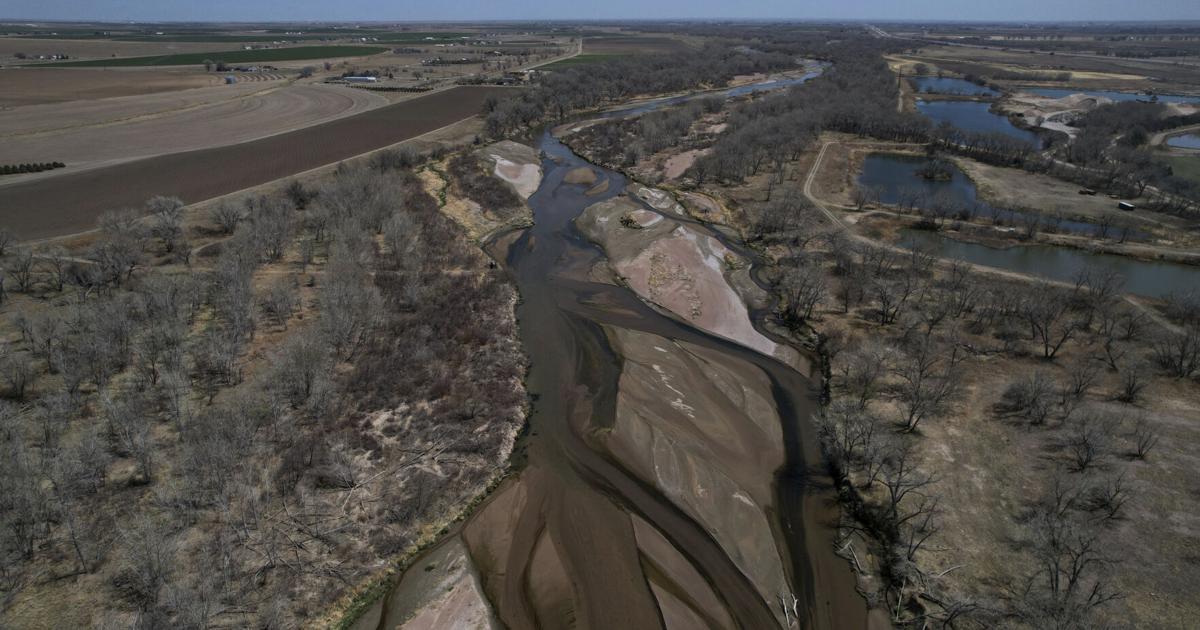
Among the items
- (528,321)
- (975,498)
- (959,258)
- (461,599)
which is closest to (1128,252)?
(959,258)

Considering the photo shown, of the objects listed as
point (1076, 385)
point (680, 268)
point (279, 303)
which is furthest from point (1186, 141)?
point (279, 303)

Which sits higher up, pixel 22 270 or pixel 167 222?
pixel 167 222

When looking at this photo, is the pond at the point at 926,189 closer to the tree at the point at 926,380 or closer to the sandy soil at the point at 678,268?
the sandy soil at the point at 678,268

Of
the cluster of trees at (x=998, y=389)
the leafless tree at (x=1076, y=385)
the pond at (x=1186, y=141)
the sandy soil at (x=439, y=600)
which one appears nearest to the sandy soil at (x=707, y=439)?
the cluster of trees at (x=998, y=389)

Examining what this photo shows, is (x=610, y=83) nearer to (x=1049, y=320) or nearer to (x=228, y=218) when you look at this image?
(x=228, y=218)

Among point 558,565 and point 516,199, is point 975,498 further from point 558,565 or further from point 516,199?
A: point 516,199

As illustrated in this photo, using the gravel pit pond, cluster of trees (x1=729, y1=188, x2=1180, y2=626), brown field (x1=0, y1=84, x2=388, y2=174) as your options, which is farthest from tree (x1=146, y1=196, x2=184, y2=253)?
cluster of trees (x1=729, y1=188, x2=1180, y2=626)

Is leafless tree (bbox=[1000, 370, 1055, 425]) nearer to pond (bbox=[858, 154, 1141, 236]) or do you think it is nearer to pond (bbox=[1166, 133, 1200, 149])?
pond (bbox=[858, 154, 1141, 236])

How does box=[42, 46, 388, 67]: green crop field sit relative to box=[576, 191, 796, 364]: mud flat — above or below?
above
